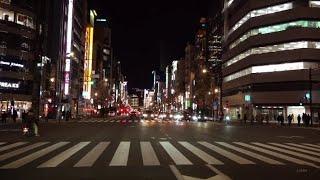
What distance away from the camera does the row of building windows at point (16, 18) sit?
76.5m

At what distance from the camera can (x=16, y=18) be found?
78.9 meters

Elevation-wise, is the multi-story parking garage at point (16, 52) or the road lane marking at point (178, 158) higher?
the multi-story parking garage at point (16, 52)

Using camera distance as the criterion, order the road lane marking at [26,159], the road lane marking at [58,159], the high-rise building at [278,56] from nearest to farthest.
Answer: the road lane marking at [26,159] → the road lane marking at [58,159] → the high-rise building at [278,56]

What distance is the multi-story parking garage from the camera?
251ft

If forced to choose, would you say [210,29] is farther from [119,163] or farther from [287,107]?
[119,163]

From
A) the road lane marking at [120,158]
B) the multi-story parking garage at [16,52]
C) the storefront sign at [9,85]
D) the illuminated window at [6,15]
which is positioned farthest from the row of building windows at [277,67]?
the road lane marking at [120,158]

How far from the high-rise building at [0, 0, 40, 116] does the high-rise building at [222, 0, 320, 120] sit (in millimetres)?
39102

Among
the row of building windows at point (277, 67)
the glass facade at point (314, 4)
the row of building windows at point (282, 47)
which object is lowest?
the row of building windows at point (277, 67)

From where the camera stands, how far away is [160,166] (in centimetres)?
1412

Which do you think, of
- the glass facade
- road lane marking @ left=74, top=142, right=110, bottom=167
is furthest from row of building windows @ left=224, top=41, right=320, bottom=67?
road lane marking @ left=74, top=142, right=110, bottom=167

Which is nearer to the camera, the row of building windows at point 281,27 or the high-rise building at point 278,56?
the high-rise building at point 278,56

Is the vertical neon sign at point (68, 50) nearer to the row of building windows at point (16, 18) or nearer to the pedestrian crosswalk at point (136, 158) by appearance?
the row of building windows at point (16, 18)

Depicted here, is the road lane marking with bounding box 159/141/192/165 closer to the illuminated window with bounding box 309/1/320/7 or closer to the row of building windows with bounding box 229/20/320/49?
the row of building windows with bounding box 229/20/320/49

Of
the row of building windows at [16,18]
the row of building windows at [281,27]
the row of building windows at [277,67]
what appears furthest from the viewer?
the row of building windows at [281,27]
